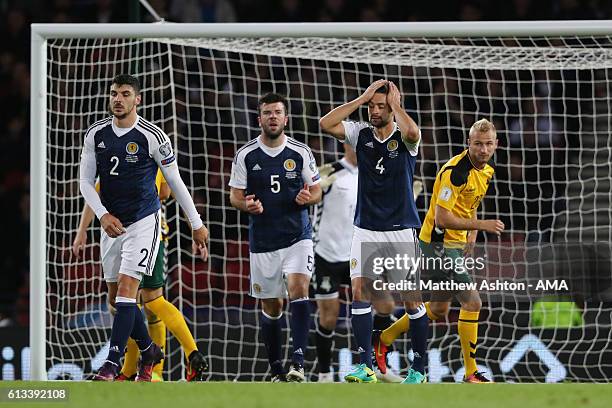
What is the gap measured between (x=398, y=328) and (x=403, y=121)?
155cm

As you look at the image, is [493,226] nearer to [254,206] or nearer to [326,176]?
[254,206]

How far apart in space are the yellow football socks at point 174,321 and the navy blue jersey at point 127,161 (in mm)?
676

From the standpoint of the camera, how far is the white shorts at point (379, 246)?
8461 mm

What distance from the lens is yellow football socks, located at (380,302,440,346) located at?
8.81 metres

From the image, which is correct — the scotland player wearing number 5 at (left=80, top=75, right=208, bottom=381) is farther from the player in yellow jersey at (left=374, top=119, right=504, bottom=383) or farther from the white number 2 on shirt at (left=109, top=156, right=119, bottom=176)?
the player in yellow jersey at (left=374, top=119, right=504, bottom=383)

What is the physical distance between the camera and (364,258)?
27.7ft

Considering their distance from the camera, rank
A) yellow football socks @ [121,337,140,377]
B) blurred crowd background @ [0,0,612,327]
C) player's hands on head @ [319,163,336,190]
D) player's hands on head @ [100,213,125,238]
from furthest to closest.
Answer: blurred crowd background @ [0,0,612,327] < player's hands on head @ [319,163,336,190] < yellow football socks @ [121,337,140,377] < player's hands on head @ [100,213,125,238]

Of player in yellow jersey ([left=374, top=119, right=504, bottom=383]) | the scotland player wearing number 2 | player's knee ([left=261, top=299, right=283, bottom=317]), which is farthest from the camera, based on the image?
player's knee ([left=261, top=299, right=283, bottom=317])

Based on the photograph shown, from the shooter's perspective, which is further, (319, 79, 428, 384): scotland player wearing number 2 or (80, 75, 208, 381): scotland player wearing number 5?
(319, 79, 428, 384): scotland player wearing number 2

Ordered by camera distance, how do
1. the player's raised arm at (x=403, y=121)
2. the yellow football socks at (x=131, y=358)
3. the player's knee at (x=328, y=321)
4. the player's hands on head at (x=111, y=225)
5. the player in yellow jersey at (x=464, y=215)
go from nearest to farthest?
the player's hands on head at (x=111, y=225)
the player's raised arm at (x=403, y=121)
the player in yellow jersey at (x=464, y=215)
the yellow football socks at (x=131, y=358)
the player's knee at (x=328, y=321)

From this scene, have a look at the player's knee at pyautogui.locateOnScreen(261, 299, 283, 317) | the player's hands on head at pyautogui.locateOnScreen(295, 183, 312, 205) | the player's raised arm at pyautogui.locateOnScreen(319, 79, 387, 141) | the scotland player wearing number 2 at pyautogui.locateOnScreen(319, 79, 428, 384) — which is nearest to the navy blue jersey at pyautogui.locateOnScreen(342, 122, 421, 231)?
the scotland player wearing number 2 at pyautogui.locateOnScreen(319, 79, 428, 384)

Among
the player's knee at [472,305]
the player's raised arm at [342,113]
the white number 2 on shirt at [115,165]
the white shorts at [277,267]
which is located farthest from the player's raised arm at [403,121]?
the white number 2 on shirt at [115,165]

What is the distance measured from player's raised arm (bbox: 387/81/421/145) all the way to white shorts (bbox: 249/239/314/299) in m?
1.01

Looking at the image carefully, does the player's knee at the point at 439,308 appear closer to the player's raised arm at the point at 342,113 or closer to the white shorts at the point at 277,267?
the white shorts at the point at 277,267
